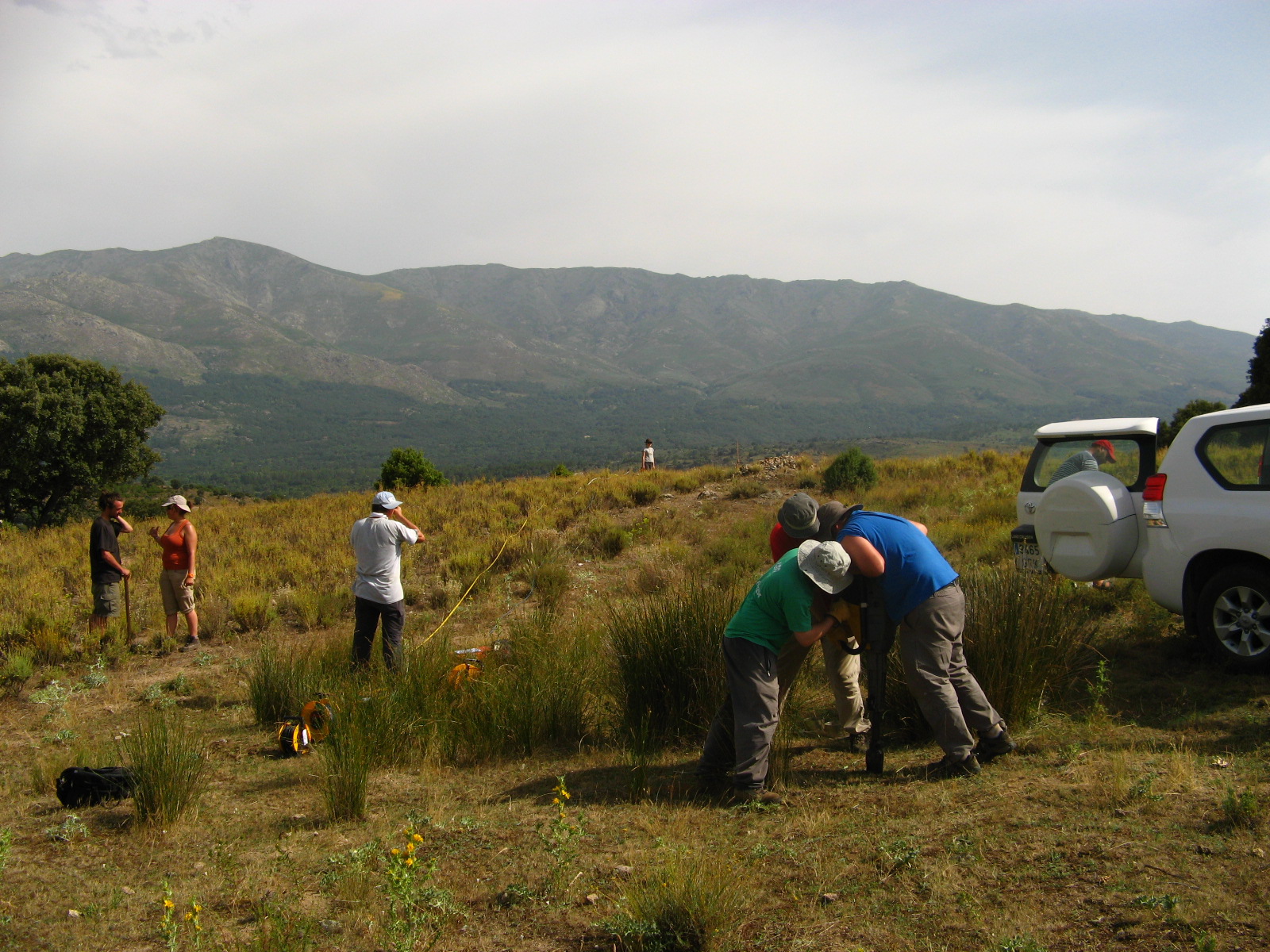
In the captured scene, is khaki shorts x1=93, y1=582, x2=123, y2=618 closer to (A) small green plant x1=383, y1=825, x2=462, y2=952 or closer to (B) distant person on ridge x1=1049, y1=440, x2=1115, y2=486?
(A) small green plant x1=383, y1=825, x2=462, y2=952

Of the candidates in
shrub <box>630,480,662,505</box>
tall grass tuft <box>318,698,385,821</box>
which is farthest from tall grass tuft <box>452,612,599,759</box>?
shrub <box>630,480,662,505</box>

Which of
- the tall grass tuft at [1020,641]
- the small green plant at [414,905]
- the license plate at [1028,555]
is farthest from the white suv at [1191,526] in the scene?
the small green plant at [414,905]

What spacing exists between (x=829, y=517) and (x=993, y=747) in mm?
1689

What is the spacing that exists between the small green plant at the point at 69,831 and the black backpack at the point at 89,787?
1.37 ft

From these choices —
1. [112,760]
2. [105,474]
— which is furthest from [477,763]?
[105,474]

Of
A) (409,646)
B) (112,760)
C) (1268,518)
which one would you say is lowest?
(112,760)

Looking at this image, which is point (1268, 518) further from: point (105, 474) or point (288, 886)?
point (105, 474)

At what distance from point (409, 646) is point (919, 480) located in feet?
49.8

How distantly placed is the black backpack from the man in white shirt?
2.51 meters

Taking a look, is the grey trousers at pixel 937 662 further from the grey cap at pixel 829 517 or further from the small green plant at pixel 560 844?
the small green plant at pixel 560 844

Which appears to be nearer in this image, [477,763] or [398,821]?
[398,821]

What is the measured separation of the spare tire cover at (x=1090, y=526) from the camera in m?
6.82

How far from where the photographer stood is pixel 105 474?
31.2m

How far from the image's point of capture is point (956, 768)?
500 cm
